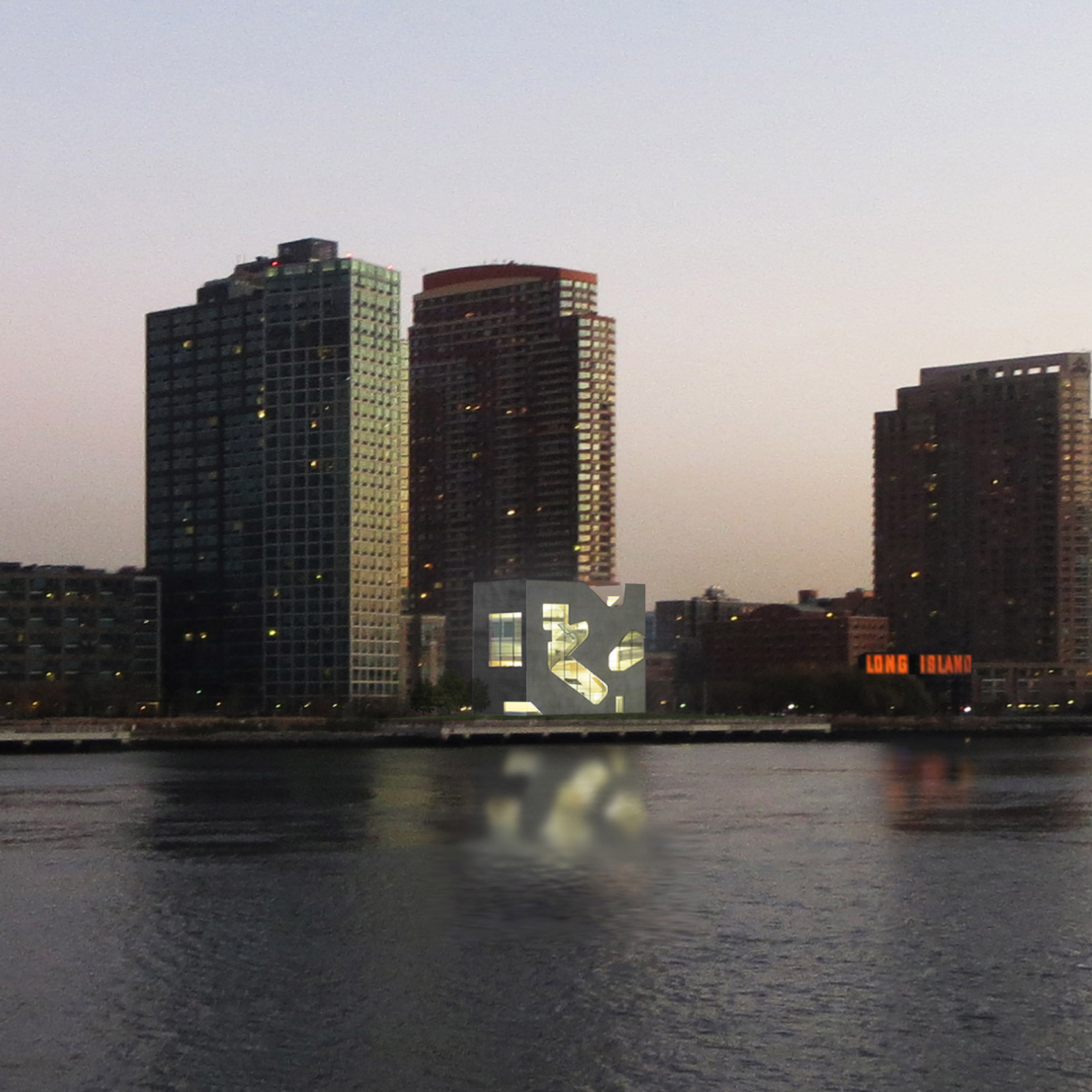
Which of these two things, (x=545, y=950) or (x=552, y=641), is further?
(x=552, y=641)

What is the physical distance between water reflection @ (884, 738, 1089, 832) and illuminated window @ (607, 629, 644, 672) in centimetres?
2968

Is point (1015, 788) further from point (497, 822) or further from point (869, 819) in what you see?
point (497, 822)

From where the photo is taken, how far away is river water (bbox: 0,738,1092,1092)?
31016mm

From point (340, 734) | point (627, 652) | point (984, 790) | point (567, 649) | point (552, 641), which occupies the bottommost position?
point (340, 734)

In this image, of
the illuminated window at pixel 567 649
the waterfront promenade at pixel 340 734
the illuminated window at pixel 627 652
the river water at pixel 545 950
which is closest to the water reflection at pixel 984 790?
the river water at pixel 545 950

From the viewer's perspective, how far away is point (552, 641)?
186 metres

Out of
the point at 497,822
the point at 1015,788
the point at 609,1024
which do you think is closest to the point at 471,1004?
the point at 609,1024

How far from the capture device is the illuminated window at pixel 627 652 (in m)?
190

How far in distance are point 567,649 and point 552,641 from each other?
2.28 meters

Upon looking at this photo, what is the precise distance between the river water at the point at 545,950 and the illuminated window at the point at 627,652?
106783 mm

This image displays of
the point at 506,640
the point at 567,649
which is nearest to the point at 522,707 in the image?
the point at 506,640

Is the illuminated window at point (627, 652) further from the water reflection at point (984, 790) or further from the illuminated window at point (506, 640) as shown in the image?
the water reflection at point (984, 790)

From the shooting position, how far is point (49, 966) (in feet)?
131

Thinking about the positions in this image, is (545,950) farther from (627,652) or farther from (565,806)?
(627,652)
